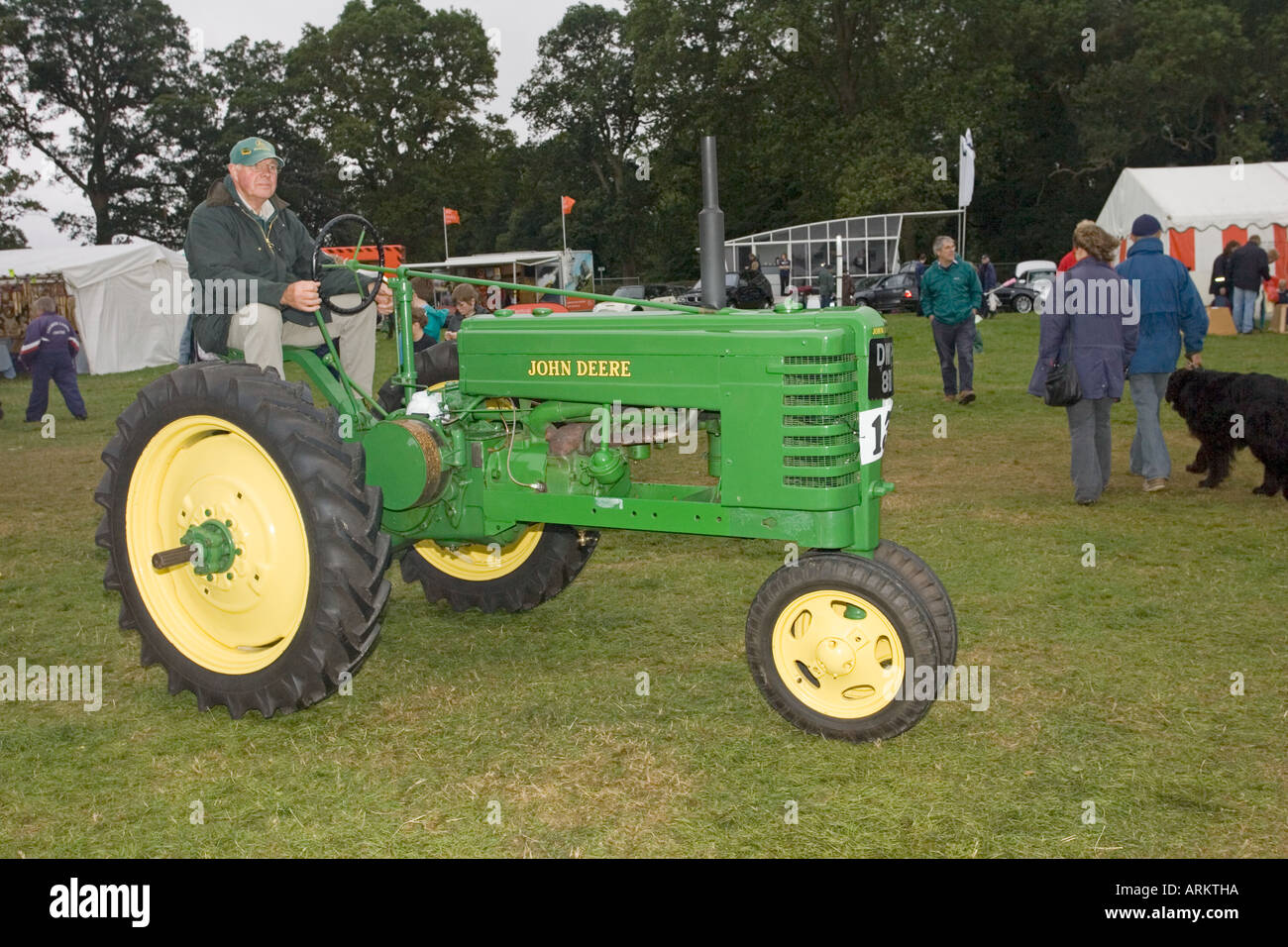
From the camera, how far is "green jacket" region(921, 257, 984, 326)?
12.3m

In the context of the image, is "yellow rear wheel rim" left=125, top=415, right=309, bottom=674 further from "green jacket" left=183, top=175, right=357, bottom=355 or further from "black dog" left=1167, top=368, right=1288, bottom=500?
"black dog" left=1167, top=368, right=1288, bottom=500

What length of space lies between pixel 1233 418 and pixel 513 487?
212 inches

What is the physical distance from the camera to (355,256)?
16.2 ft

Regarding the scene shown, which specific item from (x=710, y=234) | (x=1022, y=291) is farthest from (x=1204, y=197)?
(x=710, y=234)

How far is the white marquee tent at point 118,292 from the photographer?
2219cm

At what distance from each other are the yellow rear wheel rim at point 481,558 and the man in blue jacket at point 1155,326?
15.0 ft

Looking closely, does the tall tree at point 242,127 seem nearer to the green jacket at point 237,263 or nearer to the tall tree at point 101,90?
the tall tree at point 101,90

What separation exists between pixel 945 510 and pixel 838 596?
3923mm

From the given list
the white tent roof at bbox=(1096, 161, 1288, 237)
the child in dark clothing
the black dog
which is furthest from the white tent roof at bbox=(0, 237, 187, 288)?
the black dog

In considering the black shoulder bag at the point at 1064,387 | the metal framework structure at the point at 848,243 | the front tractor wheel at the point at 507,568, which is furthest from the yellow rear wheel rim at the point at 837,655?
the metal framework structure at the point at 848,243

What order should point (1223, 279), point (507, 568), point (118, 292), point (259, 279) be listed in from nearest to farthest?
point (259, 279) < point (507, 568) < point (1223, 279) < point (118, 292)

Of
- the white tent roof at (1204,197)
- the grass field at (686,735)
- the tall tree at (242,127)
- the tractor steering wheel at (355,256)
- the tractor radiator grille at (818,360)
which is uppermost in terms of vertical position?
the tall tree at (242,127)

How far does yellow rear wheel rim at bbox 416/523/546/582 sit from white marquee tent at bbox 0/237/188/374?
1906 centimetres

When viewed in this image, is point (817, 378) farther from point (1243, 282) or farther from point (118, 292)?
point (118, 292)
